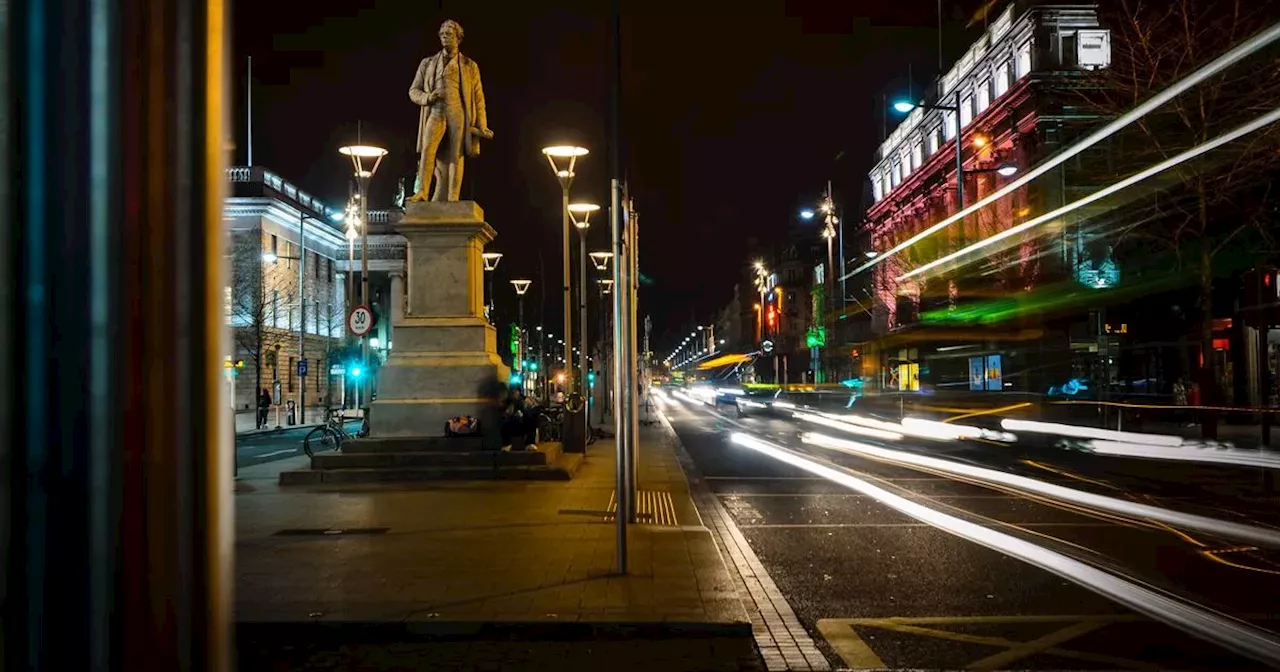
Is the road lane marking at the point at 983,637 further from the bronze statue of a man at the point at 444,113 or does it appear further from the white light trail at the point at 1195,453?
the white light trail at the point at 1195,453

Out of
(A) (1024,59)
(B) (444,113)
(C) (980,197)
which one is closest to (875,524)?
(B) (444,113)

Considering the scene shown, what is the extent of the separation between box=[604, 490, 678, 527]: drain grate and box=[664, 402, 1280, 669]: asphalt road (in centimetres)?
94

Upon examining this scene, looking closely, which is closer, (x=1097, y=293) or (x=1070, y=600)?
(x=1070, y=600)

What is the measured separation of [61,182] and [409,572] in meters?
8.19

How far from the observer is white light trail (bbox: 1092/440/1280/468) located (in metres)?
19.2

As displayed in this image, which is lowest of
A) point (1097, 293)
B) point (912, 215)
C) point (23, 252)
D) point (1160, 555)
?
point (1160, 555)

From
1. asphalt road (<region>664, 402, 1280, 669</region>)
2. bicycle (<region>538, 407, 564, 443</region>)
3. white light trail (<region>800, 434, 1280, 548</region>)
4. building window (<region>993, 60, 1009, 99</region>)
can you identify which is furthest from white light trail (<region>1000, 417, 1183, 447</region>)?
building window (<region>993, 60, 1009, 99</region>)

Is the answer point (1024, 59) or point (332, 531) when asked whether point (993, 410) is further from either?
point (1024, 59)

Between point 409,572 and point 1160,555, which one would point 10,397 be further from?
point 1160,555

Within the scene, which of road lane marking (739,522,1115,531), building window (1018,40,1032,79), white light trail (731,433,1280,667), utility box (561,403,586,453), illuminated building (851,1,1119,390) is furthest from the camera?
building window (1018,40,1032,79)

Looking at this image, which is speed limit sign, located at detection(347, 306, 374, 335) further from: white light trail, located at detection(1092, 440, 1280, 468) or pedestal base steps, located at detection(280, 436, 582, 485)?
white light trail, located at detection(1092, 440, 1280, 468)

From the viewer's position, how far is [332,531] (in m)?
11.8

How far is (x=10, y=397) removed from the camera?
141cm

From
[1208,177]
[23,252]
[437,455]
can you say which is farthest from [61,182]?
[1208,177]
